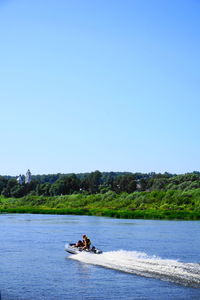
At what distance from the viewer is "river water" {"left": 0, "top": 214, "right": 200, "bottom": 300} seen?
26.4 meters

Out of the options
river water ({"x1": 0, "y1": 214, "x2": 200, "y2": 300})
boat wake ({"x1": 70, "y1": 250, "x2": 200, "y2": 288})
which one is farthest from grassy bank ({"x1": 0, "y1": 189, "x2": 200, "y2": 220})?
boat wake ({"x1": 70, "y1": 250, "x2": 200, "y2": 288})

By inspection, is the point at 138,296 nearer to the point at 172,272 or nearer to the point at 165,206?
the point at 172,272

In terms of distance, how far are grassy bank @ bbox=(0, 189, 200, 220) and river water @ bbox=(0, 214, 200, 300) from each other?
30.8m

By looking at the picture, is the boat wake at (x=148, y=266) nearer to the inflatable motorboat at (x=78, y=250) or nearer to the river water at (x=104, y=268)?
the river water at (x=104, y=268)

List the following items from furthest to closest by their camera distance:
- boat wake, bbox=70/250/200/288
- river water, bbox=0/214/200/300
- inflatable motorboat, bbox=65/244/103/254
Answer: inflatable motorboat, bbox=65/244/103/254, boat wake, bbox=70/250/200/288, river water, bbox=0/214/200/300

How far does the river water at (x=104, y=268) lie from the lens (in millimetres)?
26359

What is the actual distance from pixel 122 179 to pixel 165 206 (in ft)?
295

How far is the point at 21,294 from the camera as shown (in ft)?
86.0

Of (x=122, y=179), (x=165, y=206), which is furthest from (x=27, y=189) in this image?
(x=165, y=206)

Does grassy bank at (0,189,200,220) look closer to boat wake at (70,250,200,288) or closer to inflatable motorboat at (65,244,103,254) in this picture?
inflatable motorboat at (65,244,103,254)

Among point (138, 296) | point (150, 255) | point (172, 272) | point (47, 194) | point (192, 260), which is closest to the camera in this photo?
point (138, 296)

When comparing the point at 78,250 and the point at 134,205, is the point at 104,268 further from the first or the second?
the point at 134,205

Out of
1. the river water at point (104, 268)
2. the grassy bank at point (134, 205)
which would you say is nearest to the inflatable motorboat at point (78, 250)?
the river water at point (104, 268)

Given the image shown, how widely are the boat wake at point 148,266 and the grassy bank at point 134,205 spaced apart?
43147mm
